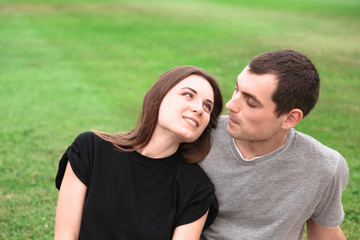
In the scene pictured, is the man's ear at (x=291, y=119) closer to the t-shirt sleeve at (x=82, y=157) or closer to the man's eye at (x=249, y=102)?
the man's eye at (x=249, y=102)

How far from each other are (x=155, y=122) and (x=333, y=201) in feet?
4.09

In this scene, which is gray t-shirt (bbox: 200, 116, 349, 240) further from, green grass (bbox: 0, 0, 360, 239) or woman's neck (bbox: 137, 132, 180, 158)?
green grass (bbox: 0, 0, 360, 239)

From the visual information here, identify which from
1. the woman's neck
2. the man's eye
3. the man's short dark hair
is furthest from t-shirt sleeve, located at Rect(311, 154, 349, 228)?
the woman's neck

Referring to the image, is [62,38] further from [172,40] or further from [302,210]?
[302,210]

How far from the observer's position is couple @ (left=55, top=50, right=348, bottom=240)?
9.52 ft

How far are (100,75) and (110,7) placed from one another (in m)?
14.0

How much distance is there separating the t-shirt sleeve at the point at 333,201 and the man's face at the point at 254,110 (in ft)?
1.42

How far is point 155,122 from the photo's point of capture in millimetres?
3096

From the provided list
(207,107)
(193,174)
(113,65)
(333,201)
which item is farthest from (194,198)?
(113,65)

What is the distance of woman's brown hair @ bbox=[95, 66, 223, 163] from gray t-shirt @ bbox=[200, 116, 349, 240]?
0.10 meters

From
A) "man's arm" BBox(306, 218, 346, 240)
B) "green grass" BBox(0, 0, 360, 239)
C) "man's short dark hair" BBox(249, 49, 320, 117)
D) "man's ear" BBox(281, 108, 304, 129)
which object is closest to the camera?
"man's short dark hair" BBox(249, 49, 320, 117)

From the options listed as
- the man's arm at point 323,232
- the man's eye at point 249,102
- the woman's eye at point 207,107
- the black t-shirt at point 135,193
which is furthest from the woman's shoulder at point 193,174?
the man's arm at point 323,232

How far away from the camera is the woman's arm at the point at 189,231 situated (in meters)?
2.88

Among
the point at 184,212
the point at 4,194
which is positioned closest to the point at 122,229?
the point at 184,212
